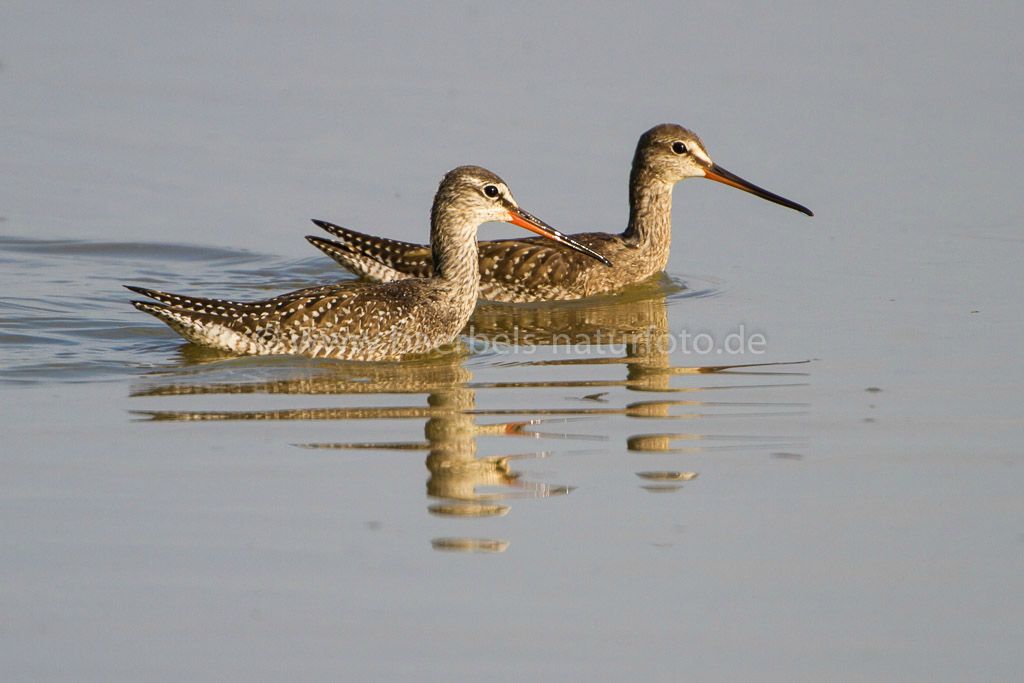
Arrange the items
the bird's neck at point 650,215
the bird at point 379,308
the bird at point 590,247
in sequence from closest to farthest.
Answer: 1. the bird at point 379,308
2. the bird at point 590,247
3. the bird's neck at point 650,215

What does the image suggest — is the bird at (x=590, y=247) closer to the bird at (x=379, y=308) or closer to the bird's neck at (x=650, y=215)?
the bird's neck at (x=650, y=215)

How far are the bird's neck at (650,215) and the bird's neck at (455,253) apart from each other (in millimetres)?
2167

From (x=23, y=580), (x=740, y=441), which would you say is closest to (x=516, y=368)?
(x=740, y=441)

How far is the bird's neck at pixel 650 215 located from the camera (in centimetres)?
1247

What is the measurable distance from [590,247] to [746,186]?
124 cm

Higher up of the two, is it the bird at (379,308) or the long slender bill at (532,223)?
the long slender bill at (532,223)

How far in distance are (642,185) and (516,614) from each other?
24.3ft

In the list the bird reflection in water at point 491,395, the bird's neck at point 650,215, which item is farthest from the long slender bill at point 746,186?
the bird reflection in water at point 491,395

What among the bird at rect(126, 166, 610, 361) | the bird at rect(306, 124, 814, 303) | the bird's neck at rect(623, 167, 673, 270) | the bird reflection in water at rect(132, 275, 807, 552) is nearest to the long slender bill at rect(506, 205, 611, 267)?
the bird at rect(126, 166, 610, 361)

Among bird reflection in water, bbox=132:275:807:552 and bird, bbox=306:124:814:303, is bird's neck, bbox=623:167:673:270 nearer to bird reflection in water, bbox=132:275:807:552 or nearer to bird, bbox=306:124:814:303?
bird, bbox=306:124:814:303

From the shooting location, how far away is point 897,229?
40.4 feet

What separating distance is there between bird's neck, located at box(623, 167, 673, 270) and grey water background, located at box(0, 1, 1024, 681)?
302 millimetres

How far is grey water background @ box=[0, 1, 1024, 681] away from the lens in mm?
5605

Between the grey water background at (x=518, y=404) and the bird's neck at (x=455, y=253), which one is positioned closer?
the grey water background at (x=518, y=404)
